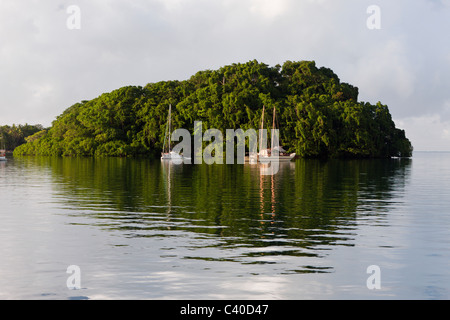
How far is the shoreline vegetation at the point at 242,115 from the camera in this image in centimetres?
11600

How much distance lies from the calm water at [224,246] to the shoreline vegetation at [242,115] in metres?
84.1

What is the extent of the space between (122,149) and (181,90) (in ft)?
77.6

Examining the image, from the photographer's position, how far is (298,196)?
110 ft

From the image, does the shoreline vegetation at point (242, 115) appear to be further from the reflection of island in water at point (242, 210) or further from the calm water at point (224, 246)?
the calm water at point (224, 246)

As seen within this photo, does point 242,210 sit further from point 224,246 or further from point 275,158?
point 275,158

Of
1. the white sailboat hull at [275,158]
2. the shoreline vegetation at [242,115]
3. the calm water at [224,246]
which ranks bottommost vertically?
the calm water at [224,246]

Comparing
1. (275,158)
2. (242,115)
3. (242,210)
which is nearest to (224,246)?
(242,210)

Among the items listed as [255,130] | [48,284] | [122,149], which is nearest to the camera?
[48,284]

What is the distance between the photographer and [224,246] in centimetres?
1714

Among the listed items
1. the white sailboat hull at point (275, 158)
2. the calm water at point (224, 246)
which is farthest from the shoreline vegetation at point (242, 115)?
the calm water at point (224, 246)
